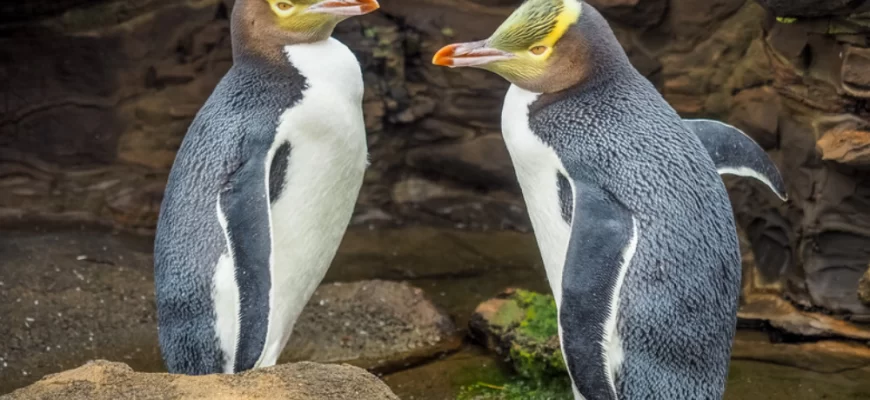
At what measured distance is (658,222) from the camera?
2727mm

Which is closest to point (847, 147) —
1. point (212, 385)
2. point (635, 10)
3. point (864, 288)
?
point (864, 288)

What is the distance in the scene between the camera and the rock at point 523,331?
3.76m

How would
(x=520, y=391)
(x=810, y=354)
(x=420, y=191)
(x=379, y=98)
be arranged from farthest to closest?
(x=420, y=191) → (x=379, y=98) → (x=810, y=354) → (x=520, y=391)

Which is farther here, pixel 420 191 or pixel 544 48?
pixel 420 191

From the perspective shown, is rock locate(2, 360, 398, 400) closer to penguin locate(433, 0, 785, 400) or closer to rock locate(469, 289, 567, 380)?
penguin locate(433, 0, 785, 400)

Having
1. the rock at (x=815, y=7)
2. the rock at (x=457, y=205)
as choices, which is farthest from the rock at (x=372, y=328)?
the rock at (x=815, y=7)

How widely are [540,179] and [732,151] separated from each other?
0.67m

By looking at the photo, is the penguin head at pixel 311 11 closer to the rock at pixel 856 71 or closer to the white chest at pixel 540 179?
the white chest at pixel 540 179

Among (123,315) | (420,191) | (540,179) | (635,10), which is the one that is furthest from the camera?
(420,191)

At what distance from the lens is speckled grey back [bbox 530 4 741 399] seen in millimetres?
2705

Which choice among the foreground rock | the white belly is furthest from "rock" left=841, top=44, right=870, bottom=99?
the white belly

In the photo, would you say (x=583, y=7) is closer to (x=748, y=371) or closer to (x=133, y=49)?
(x=748, y=371)

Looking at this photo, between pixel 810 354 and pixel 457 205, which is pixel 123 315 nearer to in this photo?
pixel 457 205

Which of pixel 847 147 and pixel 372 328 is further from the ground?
pixel 847 147
